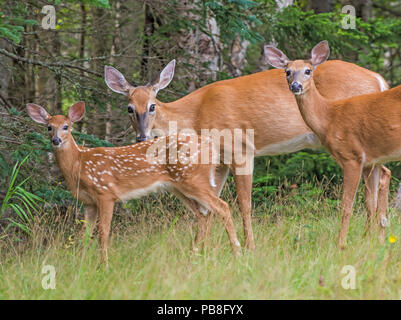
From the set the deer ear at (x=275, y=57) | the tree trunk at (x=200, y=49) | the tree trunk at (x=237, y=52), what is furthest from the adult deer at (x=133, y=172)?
the tree trunk at (x=237, y=52)

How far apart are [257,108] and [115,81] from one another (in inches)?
62.4

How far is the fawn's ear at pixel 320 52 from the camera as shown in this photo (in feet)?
19.2

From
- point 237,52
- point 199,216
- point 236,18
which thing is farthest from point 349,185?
point 237,52

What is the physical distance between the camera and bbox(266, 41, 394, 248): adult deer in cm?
550

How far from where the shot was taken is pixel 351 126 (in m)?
5.66

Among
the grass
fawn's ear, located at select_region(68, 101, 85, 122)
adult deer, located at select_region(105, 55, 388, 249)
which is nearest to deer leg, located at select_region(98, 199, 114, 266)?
the grass

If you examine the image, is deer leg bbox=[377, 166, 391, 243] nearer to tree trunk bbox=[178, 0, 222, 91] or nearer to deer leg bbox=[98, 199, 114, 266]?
deer leg bbox=[98, 199, 114, 266]

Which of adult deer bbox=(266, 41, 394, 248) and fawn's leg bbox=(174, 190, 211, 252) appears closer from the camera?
adult deer bbox=(266, 41, 394, 248)

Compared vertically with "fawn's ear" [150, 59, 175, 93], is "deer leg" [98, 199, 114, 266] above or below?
below

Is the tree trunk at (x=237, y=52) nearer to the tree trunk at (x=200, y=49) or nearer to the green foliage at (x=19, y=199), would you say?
the tree trunk at (x=200, y=49)

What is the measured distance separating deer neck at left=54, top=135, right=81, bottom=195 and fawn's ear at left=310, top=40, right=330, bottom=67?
257 centimetres

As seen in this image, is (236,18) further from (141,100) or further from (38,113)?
(38,113)
